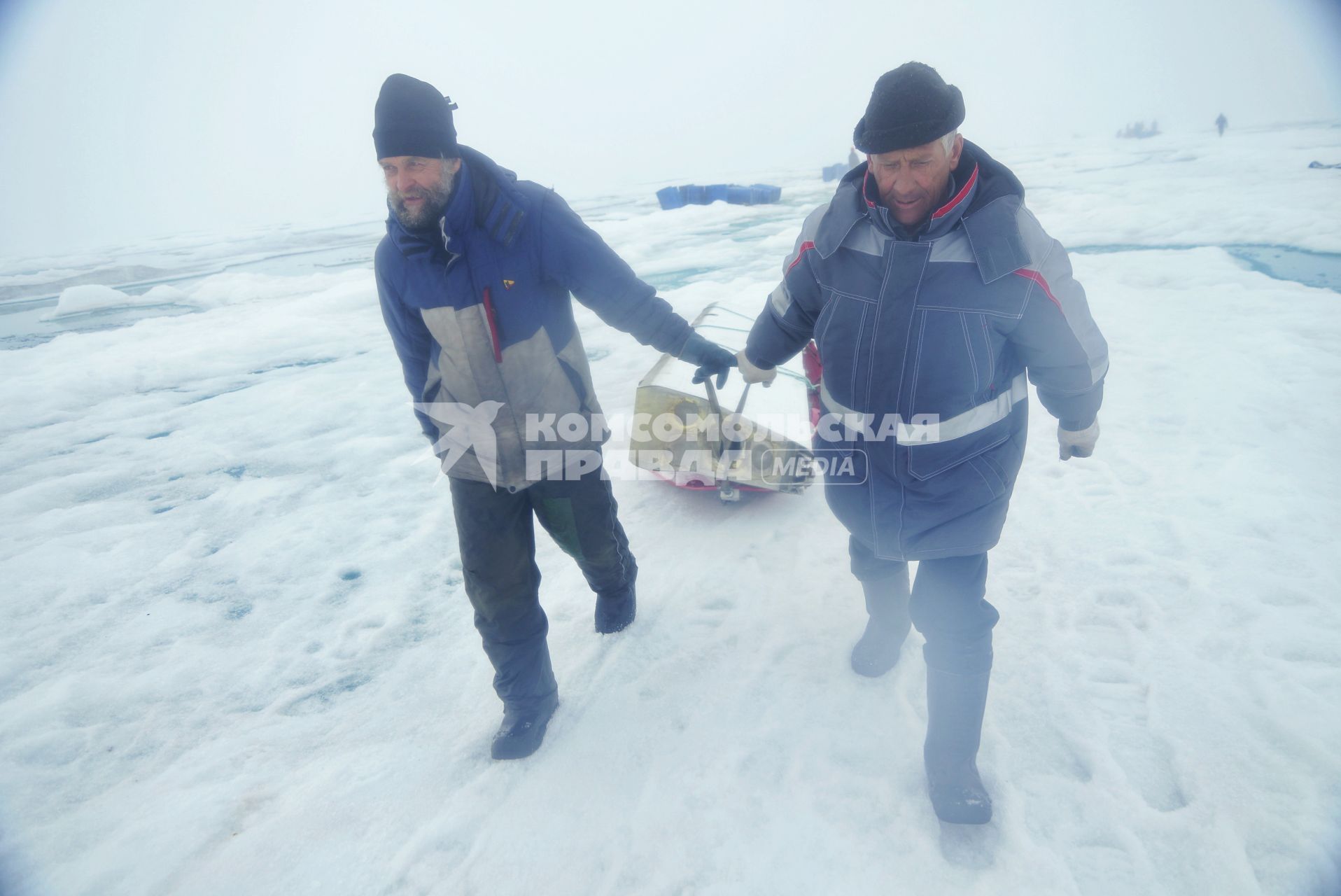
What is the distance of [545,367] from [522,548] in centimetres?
59

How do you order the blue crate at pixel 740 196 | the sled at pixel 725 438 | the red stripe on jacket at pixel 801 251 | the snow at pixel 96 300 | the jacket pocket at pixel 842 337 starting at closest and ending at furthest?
the jacket pocket at pixel 842 337
the red stripe on jacket at pixel 801 251
the sled at pixel 725 438
the snow at pixel 96 300
the blue crate at pixel 740 196

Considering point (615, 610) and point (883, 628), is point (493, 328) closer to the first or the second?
point (615, 610)

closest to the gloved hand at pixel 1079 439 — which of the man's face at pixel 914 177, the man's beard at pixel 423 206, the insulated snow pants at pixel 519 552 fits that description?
the man's face at pixel 914 177

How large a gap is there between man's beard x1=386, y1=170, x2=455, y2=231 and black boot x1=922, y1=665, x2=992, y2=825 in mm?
1850

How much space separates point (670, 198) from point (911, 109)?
22.5 metres

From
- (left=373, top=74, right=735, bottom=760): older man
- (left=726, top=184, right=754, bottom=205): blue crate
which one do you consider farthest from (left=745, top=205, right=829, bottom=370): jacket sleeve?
(left=726, top=184, right=754, bottom=205): blue crate

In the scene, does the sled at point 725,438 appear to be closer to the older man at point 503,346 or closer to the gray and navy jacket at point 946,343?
the older man at point 503,346

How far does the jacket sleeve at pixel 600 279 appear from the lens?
1.82m

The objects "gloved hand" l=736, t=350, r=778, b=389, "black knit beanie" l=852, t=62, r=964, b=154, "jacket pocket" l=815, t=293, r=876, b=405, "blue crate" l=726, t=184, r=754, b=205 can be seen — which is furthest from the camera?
"blue crate" l=726, t=184, r=754, b=205

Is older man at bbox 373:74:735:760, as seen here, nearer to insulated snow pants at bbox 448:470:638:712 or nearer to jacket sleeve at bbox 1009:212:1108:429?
insulated snow pants at bbox 448:470:638:712

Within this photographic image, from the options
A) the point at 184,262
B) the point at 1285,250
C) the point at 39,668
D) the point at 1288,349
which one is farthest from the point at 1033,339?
the point at 184,262

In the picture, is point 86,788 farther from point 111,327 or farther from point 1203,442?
point 111,327

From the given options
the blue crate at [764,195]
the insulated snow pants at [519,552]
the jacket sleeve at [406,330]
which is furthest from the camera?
the blue crate at [764,195]

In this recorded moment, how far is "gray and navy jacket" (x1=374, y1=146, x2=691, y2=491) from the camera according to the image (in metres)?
1.71
